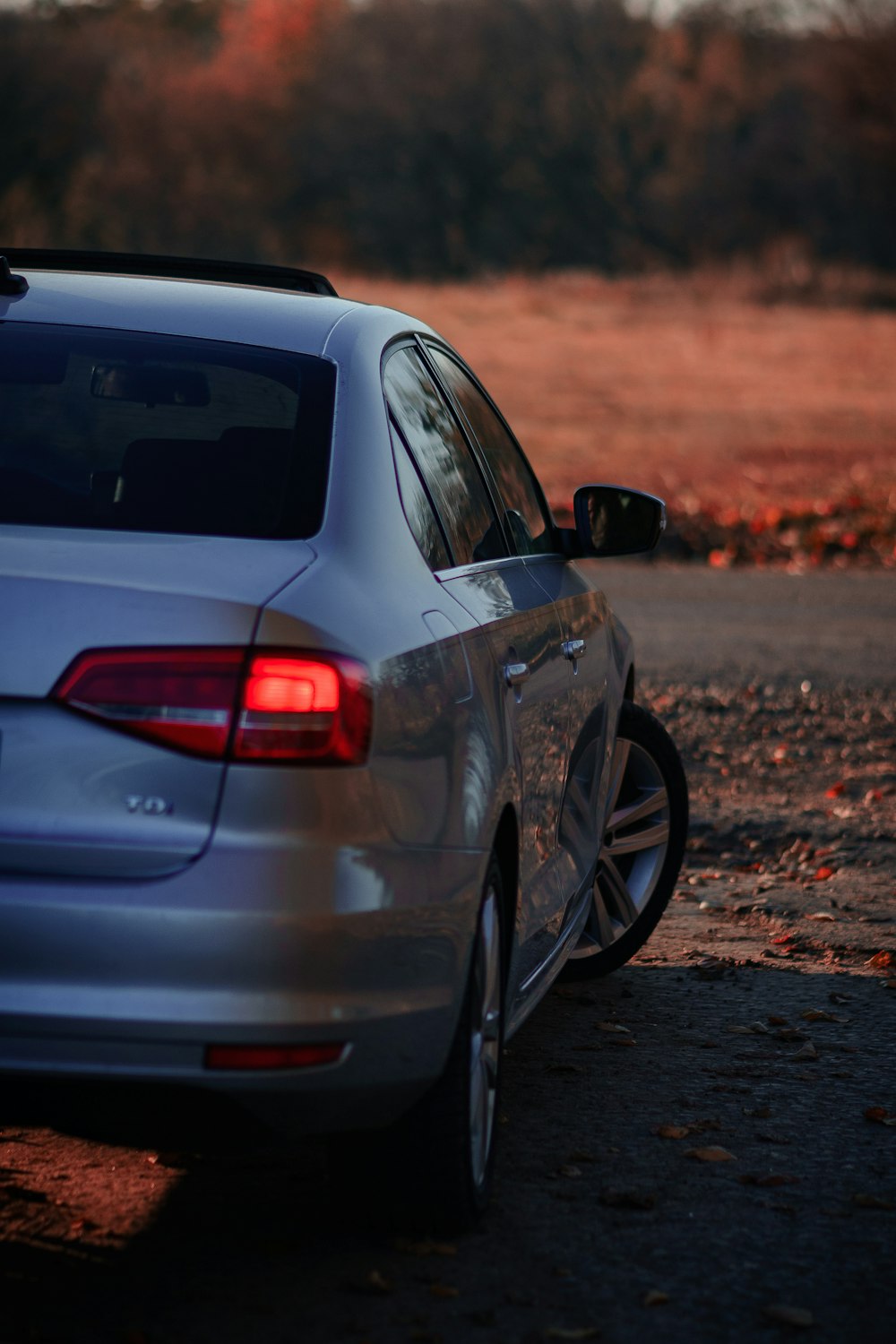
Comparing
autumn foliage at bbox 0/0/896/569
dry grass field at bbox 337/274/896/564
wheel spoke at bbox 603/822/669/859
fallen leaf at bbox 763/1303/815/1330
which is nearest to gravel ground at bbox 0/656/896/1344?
fallen leaf at bbox 763/1303/815/1330

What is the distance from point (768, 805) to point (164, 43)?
89.0 metres

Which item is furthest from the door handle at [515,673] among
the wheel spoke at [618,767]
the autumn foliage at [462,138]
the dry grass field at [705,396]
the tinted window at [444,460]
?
the autumn foliage at [462,138]

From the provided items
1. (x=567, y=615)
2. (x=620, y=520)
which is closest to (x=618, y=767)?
(x=620, y=520)

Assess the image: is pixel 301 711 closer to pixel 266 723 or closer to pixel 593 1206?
pixel 266 723

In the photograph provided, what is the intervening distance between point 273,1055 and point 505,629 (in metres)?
1.28

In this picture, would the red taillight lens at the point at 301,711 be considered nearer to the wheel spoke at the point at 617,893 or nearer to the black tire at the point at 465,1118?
the black tire at the point at 465,1118

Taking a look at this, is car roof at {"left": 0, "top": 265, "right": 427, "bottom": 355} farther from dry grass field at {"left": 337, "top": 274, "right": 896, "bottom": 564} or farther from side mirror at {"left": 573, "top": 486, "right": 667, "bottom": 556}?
dry grass field at {"left": 337, "top": 274, "right": 896, "bottom": 564}

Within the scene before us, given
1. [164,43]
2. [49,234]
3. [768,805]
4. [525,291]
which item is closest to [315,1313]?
[768,805]

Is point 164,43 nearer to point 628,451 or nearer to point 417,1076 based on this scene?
point 628,451

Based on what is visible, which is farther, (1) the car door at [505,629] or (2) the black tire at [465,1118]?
(1) the car door at [505,629]

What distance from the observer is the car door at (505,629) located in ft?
12.7

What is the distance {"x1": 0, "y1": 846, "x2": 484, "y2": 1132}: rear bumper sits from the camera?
9.60ft

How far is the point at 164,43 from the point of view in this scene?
9075 centimetres

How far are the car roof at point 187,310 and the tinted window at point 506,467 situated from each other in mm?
517
